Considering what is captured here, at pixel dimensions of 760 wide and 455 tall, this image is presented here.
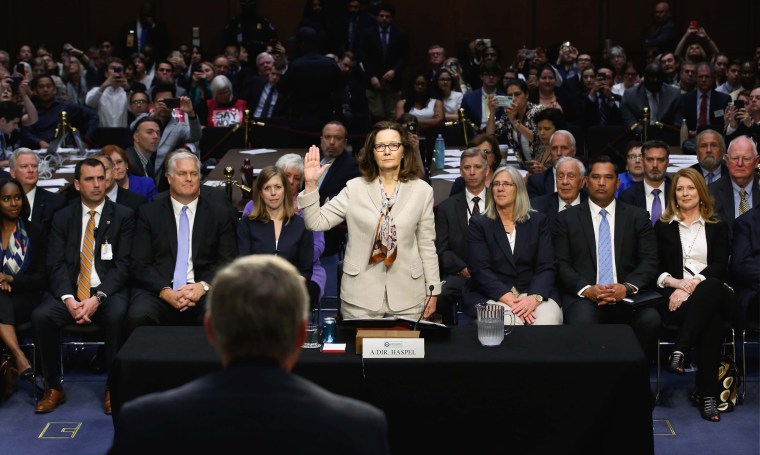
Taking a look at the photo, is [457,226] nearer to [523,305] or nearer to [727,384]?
[523,305]

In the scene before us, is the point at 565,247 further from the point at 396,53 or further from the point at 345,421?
the point at 396,53

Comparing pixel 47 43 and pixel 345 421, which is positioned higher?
pixel 47 43

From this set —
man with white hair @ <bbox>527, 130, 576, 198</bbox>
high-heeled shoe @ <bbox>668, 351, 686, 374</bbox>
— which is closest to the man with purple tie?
man with white hair @ <bbox>527, 130, 576, 198</bbox>

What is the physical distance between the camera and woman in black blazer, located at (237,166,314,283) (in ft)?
21.1

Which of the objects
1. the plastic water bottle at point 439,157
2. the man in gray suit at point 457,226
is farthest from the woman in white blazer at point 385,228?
the plastic water bottle at point 439,157

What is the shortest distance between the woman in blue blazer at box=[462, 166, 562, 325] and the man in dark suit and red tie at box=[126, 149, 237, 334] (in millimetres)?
1426

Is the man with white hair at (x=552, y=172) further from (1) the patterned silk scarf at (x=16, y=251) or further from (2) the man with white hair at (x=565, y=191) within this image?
(1) the patterned silk scarf at (x=16, y=251)

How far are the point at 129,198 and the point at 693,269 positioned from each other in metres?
3.49

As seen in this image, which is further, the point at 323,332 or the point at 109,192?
the point at 109,192

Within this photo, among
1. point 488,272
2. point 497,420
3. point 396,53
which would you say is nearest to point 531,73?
point 396,53

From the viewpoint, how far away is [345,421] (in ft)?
6.48

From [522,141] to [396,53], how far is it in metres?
4.31

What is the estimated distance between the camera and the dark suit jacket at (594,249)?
20.8 feet

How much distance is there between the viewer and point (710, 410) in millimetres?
5871
